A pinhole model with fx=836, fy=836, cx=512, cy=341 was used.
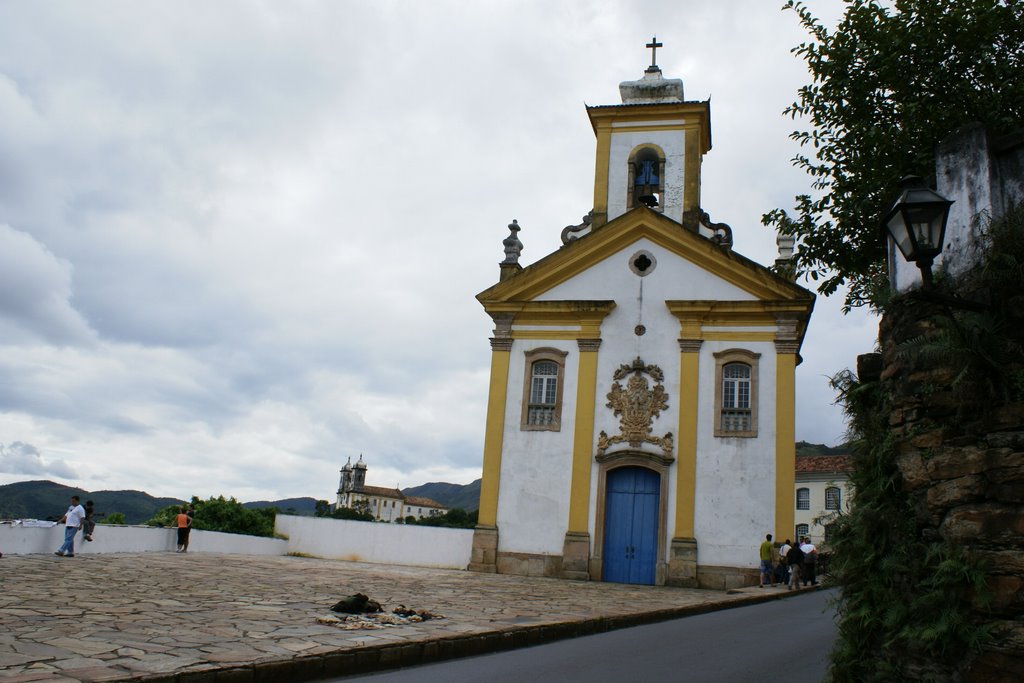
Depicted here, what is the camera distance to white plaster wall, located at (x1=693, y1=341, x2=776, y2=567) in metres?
18.6

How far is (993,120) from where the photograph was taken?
9.41 metres

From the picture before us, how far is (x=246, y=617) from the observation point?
8.45 m

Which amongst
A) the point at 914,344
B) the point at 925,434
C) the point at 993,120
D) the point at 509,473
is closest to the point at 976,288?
the point at 914,344

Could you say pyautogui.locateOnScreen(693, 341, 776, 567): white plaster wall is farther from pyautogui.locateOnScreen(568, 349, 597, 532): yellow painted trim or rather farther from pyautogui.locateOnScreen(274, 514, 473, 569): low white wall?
pyautogui.locateOnScreen(274, 514, 473, 569): low white wall

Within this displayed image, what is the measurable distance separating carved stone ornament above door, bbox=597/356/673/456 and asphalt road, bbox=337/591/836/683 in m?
8.20

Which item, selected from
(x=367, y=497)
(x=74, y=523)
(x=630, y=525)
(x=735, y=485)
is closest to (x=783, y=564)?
(x=735, y=485)

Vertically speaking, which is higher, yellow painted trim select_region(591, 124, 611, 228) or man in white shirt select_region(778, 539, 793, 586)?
yellow painted trim select_region(591, 124, 611, 228)

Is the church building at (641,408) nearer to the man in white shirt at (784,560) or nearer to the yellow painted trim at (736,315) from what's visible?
the yellow painted trim at (736,315)

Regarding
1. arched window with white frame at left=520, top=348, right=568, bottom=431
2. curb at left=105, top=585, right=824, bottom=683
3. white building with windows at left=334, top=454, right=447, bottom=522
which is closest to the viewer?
curb at left=105, top=585, right=824, bottom=683

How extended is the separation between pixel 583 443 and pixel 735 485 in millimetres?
3600

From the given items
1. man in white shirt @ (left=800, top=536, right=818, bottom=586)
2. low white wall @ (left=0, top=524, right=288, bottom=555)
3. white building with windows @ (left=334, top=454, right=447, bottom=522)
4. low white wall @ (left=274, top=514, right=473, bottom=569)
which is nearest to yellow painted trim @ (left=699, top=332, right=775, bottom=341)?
man in white shirt @ (left=800, top=536, right=818, bottom=586)

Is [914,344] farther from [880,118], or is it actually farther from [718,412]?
[718,412]

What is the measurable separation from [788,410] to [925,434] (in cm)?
1408

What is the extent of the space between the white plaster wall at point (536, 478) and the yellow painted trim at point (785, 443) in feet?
15.5
